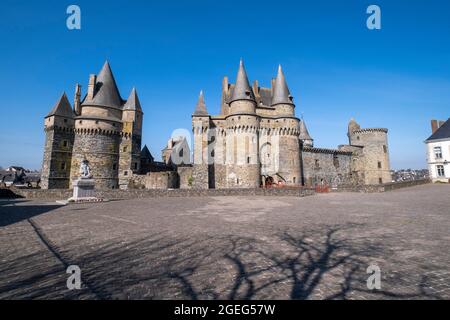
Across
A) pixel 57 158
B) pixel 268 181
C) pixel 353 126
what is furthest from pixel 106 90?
pixel 353 126

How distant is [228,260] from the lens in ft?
14.3

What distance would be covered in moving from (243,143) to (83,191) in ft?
62.8

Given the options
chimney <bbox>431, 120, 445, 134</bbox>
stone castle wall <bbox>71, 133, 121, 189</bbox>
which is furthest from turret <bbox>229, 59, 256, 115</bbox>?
chimney <bbox>431, 120, 445, 134</bbox>

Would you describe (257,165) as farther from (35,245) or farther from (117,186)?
(35,245)

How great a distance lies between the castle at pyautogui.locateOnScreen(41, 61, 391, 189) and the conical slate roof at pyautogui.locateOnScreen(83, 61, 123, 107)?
12 cm

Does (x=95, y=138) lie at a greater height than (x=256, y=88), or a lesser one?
lesser

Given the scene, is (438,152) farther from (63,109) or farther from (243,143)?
(63,109)

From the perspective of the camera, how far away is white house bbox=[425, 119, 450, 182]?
29828mm

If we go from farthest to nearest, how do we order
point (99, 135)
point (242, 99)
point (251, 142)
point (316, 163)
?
point (316, 163) → point (99, 135) → point (242, 99) → point (251, 142)

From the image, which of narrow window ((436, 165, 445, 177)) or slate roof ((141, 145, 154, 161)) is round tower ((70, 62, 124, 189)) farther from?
narrow window ((436, 165, 445, 177))
